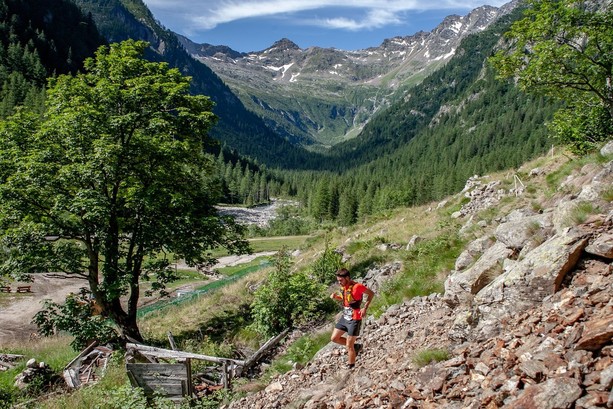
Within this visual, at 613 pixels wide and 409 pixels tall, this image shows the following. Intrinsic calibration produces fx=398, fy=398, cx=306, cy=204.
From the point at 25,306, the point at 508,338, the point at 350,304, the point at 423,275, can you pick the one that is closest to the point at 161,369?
the point at 350,304

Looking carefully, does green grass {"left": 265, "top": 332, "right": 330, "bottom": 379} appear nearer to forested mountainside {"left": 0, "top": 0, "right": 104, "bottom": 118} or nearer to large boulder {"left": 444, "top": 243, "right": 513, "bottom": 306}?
large boulder {"left": 444, "top": 243, "right": 513, "bottom": 306}

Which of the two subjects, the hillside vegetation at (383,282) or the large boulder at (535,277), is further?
the hillside vegetation at (383,282)

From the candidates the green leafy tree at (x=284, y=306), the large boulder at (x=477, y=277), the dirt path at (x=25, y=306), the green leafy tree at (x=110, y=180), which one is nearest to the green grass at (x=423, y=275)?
the large boulder at (x=477, y=277)

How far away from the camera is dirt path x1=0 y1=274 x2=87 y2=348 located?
28453mm

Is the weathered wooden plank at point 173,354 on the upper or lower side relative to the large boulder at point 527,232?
lower

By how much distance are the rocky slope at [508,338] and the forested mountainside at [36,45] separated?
131343 mm

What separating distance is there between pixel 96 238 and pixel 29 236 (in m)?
2.34

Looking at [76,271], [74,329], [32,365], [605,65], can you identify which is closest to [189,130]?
[76,271]

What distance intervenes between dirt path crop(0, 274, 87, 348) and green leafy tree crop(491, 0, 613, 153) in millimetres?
23027

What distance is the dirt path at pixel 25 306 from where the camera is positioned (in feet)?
93.4

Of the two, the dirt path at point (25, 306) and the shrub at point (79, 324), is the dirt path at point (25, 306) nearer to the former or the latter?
the dirt path at point (25, 306)

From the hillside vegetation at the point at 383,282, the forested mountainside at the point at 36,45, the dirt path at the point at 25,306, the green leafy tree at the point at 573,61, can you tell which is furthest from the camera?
the forested mountainside at the point at 36,45

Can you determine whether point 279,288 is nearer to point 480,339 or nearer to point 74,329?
point 74,329

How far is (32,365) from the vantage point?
589 inches
